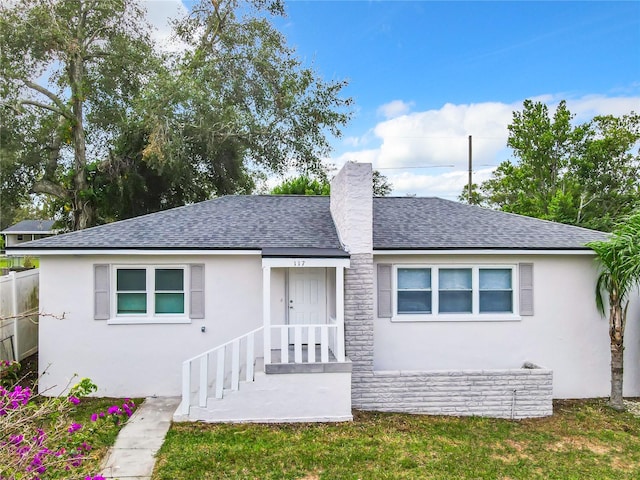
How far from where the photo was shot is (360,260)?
26.6 ft

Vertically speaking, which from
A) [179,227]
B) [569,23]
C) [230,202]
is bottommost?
→ [179,227]

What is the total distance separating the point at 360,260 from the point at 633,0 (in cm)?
1700

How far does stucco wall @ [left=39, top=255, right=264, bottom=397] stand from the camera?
28.2 ft

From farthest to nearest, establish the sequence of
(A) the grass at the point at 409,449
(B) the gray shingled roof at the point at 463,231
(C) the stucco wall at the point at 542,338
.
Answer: (C) the stucco wall at the point at 542,338, (B) the gray shingled roof at the point at 463,231, (A) the grass at the point at 409,449

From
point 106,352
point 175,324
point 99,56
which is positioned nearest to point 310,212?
point 175,324

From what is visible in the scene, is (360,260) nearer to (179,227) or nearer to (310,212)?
(310,212)

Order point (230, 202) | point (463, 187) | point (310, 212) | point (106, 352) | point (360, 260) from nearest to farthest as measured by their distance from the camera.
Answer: point (360, 260), point (106, 352), point (310, 212), point (230, 202), point (463, 187)

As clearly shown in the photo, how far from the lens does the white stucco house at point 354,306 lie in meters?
8.06

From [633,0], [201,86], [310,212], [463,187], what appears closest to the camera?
[310,212]

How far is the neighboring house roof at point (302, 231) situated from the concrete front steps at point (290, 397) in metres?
2.19

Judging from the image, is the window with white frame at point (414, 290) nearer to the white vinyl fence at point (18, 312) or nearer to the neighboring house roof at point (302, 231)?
the neighboring house roof at point (302, 231)

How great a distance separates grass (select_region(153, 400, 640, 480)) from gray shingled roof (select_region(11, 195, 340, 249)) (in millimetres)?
3663

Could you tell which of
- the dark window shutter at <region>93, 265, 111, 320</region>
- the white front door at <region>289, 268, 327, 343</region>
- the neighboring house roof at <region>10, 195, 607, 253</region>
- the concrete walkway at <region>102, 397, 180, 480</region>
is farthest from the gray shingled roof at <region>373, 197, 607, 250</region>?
the dark window shutter at <region>93, 265, 111, 320</region>

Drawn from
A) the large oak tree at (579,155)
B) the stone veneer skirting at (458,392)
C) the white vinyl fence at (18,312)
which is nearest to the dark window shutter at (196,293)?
the stone veneer skirting at (458,392)
